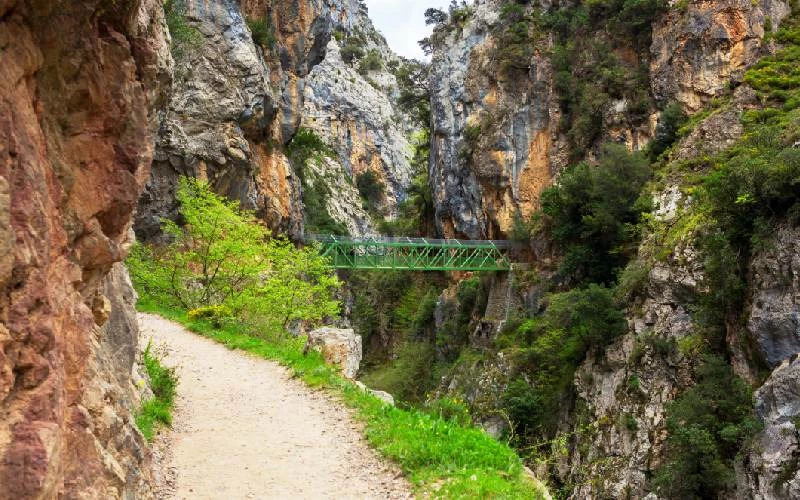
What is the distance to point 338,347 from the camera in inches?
455

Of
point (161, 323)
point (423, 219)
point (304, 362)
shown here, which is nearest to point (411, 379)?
point (423, 219)

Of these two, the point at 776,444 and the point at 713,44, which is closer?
the point at 776,444

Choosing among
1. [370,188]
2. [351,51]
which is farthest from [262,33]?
[351,51]

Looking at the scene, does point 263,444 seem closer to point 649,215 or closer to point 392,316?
point 649,215

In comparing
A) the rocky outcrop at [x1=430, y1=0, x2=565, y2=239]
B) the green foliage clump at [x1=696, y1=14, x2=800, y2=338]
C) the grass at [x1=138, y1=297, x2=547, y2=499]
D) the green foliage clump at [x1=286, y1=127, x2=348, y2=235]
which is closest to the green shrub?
the grass at [x1=138, y1=297, x2=547, y2=499]

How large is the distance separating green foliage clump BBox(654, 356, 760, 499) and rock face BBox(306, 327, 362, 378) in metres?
7.28

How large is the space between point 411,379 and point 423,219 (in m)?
14.7

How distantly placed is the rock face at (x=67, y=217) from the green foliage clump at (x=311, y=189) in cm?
3391

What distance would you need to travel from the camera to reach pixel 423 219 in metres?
43.4

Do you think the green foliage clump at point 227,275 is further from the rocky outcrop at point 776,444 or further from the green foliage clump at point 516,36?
the green foliage clump at point 516,36

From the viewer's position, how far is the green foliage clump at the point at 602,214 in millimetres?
22953

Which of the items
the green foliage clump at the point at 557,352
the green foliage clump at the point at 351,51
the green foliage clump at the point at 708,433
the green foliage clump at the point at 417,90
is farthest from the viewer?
the green foliage clump at the point at 351,51

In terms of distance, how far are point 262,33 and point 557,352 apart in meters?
19.7

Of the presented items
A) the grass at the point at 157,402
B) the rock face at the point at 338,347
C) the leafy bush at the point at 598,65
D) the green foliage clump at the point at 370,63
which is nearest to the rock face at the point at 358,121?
the green foliage clump at the point at 370,63
